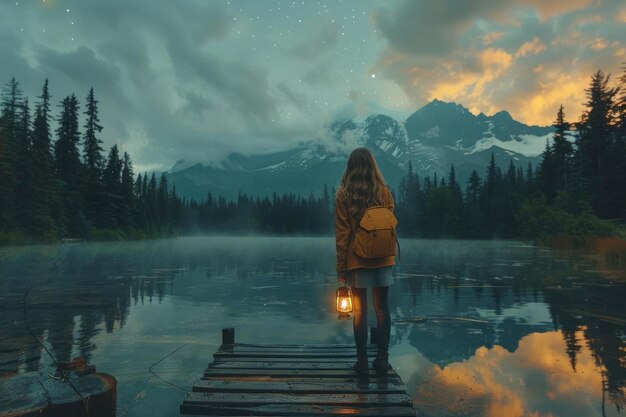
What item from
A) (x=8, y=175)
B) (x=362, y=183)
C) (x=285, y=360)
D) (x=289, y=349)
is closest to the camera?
(x=362, y=183)

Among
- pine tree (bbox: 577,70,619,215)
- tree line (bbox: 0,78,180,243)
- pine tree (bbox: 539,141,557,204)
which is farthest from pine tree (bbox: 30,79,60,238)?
pine tree (bbox: 539,141,557,204)

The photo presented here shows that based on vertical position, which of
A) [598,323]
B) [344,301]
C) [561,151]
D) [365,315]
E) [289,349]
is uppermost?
[561,151]

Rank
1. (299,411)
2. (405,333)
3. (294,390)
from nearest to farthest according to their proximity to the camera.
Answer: (299,411) < (294,390) < (405,333)

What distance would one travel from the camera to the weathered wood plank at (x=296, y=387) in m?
5.18

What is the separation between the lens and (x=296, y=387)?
17.3 feet

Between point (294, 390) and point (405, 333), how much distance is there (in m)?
5.89

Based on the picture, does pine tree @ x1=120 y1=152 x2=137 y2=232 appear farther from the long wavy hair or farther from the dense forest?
the long wavy hair

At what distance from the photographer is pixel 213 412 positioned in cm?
476

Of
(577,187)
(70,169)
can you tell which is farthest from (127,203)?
(577,187)

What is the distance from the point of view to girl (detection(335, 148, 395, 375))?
5633 mm

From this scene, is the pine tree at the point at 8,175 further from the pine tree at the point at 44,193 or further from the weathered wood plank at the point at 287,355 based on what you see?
the weathered wood plank at the point at 287,355

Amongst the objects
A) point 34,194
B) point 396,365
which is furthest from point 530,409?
point 34,194

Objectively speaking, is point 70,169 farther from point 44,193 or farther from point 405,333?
point 405,333

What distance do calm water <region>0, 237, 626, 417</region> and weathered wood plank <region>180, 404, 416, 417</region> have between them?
1129mm
